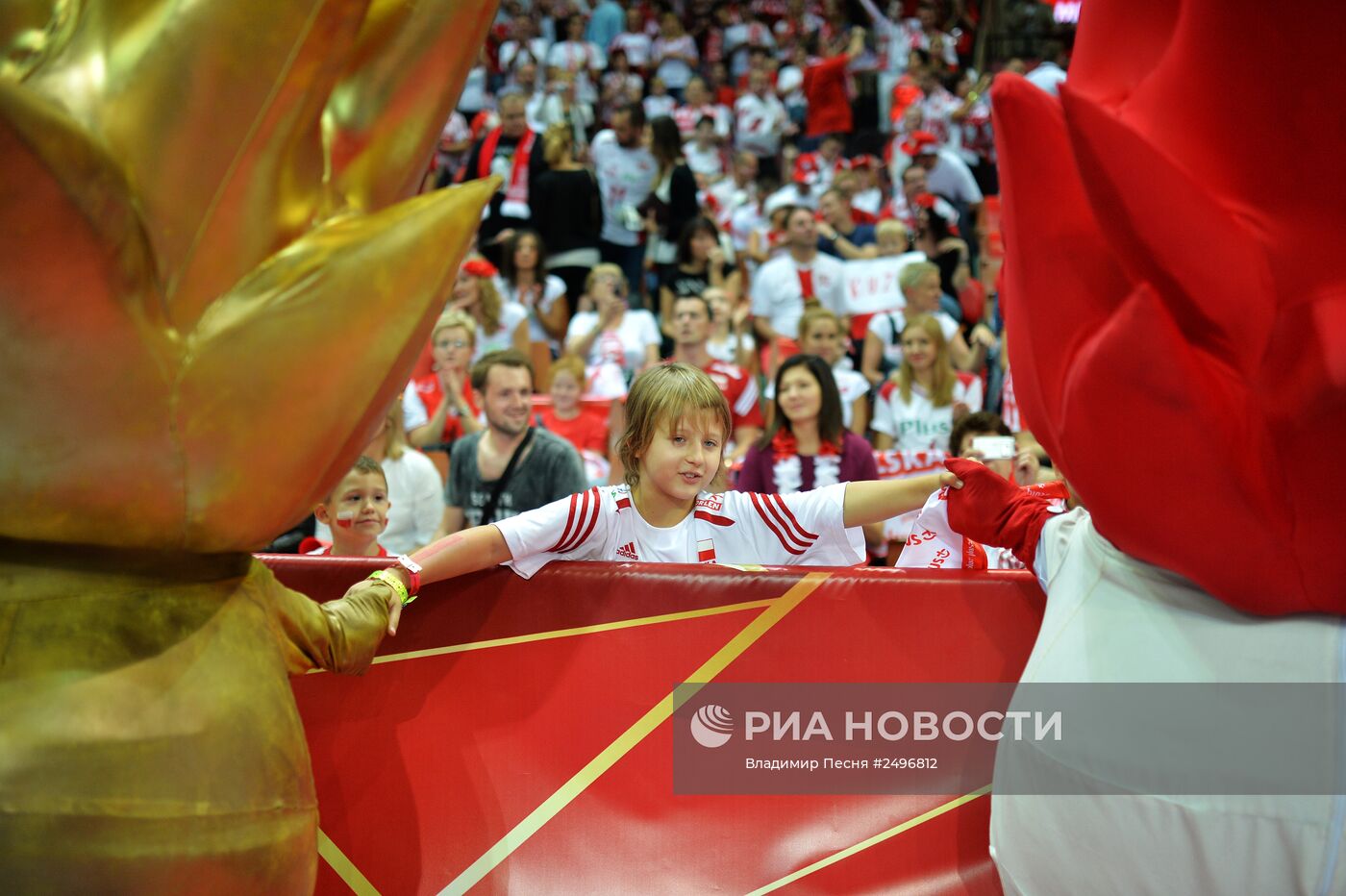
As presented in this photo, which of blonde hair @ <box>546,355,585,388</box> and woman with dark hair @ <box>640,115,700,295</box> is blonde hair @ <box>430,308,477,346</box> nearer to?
blonde hair @ <box>546,355,585,388</box>

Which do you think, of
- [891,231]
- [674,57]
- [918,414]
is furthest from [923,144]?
[674,57]

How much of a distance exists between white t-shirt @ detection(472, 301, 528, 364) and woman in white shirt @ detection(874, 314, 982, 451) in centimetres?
225

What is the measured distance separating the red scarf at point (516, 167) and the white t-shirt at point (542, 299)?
3.44 ft

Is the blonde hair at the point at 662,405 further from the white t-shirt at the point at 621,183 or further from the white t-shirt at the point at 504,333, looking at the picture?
the white t-shirt at the point at 621,183

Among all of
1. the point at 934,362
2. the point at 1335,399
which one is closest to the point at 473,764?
the point at 1335,399

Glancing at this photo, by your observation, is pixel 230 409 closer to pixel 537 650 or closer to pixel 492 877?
pixel 537 650

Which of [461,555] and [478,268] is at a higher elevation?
[461,555]

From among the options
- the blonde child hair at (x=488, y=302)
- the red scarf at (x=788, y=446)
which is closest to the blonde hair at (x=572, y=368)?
the blonde child hair at (x=488, y=302)

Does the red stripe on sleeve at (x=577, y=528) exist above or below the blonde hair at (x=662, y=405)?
below

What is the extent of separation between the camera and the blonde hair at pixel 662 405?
10.0ft

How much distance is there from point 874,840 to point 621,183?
7969 mm

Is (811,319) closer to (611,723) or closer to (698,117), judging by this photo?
(611,723)

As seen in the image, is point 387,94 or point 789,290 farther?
point 789,290

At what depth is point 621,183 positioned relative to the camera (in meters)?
10.1
